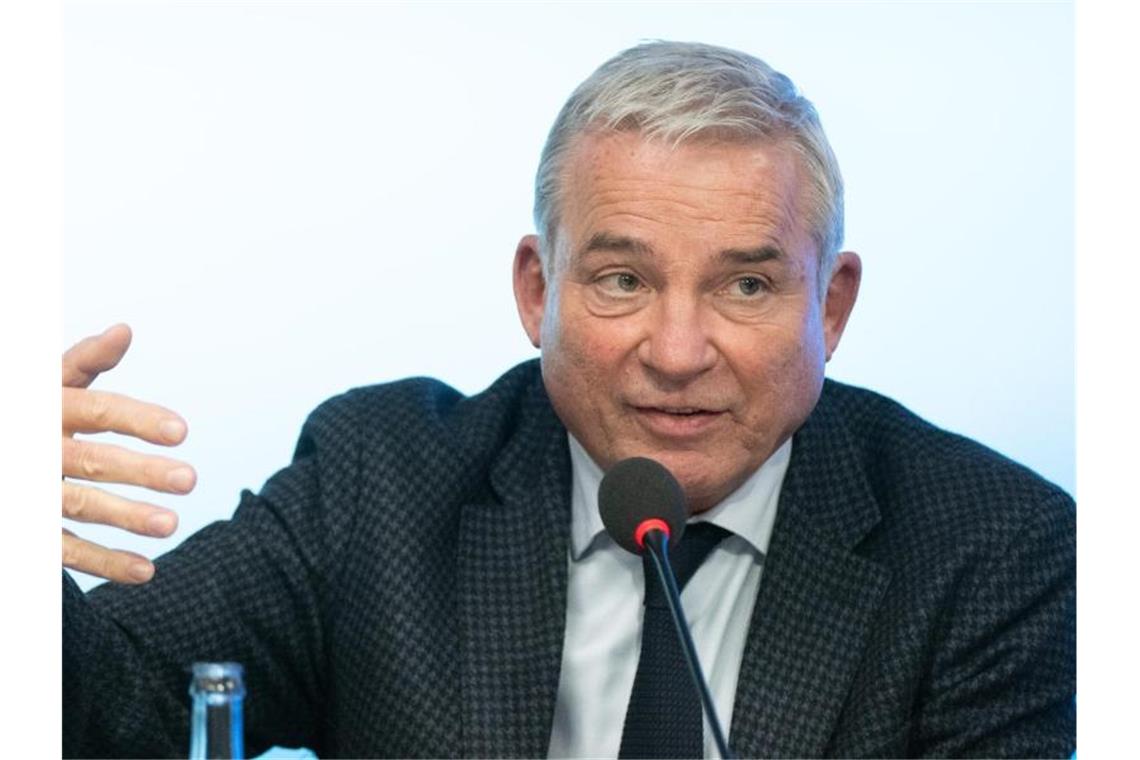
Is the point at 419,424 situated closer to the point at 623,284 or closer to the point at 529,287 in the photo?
the point at 529,287

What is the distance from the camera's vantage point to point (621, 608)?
2012 millimetres

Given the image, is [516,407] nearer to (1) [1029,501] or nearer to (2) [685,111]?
(2) [685,111]

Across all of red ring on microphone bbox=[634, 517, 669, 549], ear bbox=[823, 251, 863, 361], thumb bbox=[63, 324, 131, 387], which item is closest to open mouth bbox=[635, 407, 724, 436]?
ear bbox=[823, 251, 863, 361]

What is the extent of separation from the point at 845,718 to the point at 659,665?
0.77 feet

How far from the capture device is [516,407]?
2.23 meters

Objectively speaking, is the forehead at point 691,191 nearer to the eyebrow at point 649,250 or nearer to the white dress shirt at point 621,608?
the eyebrow at point 649,250

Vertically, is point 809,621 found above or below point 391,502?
below

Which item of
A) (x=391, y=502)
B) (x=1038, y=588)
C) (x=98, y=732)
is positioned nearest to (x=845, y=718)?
(x=1038, y=588)

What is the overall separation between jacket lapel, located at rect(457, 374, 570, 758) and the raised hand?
0.54m

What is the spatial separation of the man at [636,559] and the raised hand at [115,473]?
283 mm

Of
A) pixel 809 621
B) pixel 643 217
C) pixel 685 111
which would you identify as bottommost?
pixel 809 621

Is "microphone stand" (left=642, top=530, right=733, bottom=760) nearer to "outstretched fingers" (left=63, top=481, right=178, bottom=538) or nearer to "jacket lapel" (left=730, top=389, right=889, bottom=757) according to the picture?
"outstretched fingers" (left=63, top=481, right=178, bottom=538)
